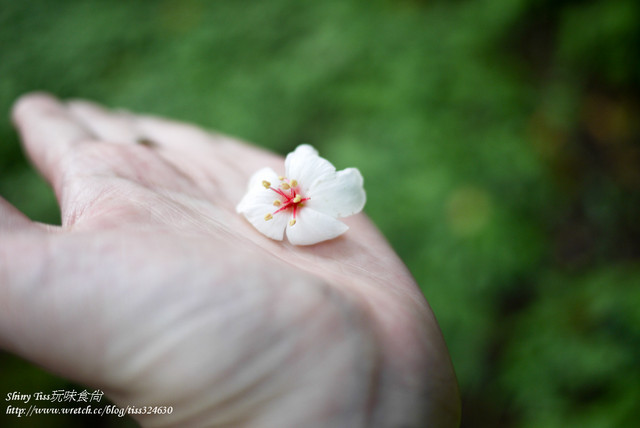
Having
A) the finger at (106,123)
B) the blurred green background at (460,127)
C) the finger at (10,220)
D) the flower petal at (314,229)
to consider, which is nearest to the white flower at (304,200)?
the flower petal at (314,229)

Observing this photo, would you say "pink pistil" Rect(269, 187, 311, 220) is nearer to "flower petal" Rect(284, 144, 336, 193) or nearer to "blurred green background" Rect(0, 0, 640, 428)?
"flower petal" Rect(284, 144, 336, 193)

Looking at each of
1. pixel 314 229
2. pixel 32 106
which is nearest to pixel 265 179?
pixel 314 229

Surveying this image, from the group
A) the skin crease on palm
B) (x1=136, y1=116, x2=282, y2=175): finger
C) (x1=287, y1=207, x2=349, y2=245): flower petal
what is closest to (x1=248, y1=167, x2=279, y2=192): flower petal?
(x1=136, y1=116, x2=282, y2=175): finger

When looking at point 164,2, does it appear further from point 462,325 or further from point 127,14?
point 462,325

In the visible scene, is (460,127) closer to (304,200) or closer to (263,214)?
(304,200)

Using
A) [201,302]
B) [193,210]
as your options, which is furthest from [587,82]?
[201,302]
